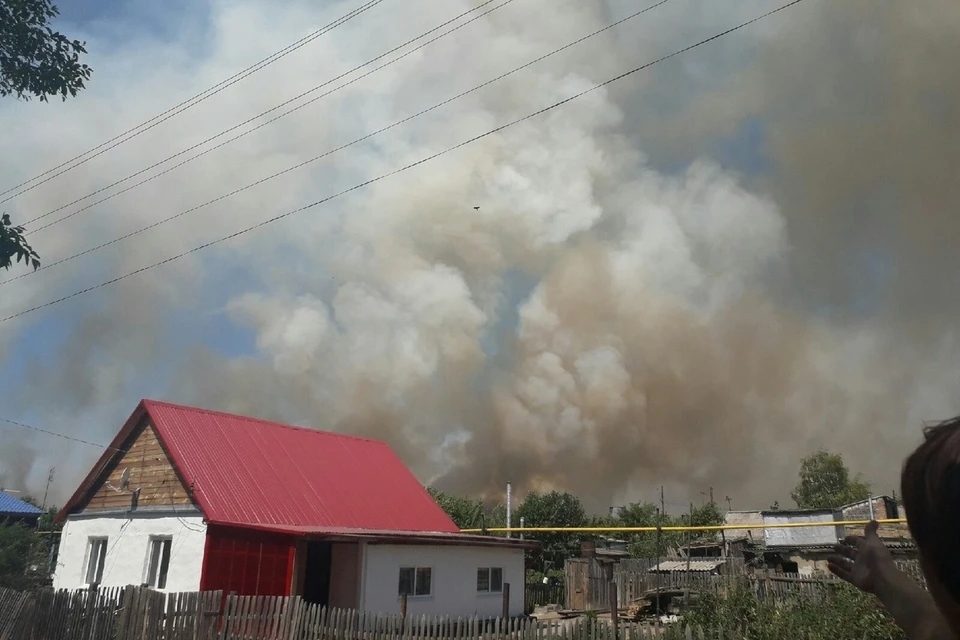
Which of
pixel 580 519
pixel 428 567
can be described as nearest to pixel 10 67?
pixel 428 567

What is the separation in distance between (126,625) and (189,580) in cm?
482

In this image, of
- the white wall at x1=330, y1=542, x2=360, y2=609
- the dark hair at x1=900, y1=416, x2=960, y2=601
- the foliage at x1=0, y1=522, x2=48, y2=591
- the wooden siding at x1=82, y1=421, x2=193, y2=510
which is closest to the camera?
the dark hair at x1=900, y1=416, x2=960, y2=601

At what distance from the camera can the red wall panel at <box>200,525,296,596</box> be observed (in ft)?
59.3

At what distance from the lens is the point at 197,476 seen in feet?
64.3

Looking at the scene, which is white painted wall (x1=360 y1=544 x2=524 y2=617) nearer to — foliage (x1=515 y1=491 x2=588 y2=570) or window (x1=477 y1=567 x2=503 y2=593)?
window (x1=477 y1=567 x2=503 y2=593)

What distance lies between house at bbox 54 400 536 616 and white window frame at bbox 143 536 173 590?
36 mm

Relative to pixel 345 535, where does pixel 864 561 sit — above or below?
below

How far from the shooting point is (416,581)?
66.4 feet

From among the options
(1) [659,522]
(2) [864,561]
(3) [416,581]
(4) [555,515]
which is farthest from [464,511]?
(2) [864,561]

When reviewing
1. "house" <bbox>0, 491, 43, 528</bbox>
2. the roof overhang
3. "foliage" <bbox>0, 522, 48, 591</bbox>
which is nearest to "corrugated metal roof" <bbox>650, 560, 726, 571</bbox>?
the roof overhang

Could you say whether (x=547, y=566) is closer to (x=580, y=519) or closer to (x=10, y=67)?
(x=580, y=519)

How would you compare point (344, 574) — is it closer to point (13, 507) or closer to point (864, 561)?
point (864, 561)

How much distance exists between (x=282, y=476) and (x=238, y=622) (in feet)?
30.9

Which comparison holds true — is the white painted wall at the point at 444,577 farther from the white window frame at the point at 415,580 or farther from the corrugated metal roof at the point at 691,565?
the corrugated metal roof at the point at 691,565
